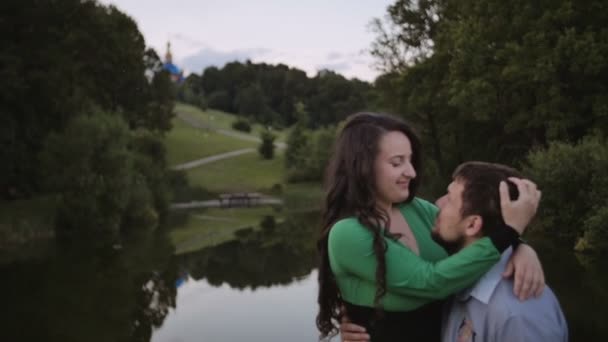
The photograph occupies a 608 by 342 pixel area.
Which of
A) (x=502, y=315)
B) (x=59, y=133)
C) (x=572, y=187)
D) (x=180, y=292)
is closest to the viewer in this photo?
(x=502, y=315)

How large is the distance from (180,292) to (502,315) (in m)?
11.9

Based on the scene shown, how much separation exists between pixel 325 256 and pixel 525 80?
20925mm

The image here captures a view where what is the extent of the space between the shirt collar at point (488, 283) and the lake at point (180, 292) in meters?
7.23

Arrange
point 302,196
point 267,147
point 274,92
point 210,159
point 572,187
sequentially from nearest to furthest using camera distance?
point 572,187
point 302,196
point 210,159
point 267,147
point 274,92

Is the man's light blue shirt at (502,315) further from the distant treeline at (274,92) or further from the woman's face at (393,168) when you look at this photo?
the distant treeline at (274,92)

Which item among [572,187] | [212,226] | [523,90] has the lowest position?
[212,226]

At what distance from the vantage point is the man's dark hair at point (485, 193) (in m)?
2.35

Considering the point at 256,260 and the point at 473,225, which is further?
the point at 256,260

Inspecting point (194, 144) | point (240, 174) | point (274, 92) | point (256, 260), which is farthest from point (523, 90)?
point (274, 92)

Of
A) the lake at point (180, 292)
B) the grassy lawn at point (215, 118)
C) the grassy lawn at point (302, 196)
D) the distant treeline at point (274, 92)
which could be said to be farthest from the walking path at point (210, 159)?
the lake at point (180, 292)

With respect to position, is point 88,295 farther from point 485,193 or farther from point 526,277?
point 526,277

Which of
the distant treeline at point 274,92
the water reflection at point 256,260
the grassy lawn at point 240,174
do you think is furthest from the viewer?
the distant treeline at point 274,92

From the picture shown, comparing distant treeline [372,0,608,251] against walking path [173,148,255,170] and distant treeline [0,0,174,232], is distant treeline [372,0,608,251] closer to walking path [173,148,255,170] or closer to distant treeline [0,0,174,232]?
distant treeline [0,0,174,232]

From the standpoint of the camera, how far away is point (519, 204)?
7.39 feet
